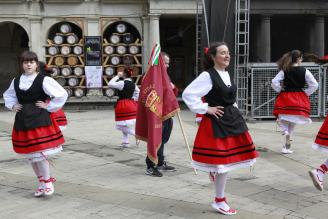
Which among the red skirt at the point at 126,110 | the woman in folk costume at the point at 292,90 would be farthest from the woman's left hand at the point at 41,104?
the woman in folk costume at the point at 292,90

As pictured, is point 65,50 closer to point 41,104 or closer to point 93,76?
point 93,76

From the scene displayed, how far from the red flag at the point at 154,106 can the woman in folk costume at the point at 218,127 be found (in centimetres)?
166

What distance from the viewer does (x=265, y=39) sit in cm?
2153

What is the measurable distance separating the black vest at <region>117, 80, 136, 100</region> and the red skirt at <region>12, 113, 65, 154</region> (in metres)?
3.66

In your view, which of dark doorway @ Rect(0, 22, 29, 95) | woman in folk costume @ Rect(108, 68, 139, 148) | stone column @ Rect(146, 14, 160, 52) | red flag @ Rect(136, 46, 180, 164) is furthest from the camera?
dark doorway @ Rect(0, 22, 29, 95)

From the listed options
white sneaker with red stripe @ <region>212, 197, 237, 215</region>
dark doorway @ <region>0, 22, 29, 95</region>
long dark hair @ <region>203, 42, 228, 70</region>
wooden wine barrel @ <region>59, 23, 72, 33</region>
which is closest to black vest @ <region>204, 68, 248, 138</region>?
long dark hair @ <region>203, 42, 228, 70</region>

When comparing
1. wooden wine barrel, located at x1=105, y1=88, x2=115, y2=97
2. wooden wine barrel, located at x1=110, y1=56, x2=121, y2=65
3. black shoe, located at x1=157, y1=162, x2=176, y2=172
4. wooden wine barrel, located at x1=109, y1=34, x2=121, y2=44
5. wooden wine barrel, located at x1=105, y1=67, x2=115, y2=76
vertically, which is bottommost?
black shoe, located at x1=157, y1=162, x2=176, y2=172

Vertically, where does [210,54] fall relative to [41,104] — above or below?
above

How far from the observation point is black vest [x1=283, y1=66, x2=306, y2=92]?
8.73 m

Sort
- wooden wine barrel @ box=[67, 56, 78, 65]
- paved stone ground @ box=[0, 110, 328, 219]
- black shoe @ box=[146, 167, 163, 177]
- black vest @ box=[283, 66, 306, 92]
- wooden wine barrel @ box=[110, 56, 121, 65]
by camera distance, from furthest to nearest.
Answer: wooden wine barrel @ box=[110, 56, 121, 65] → wooden wine barrel @ box=[67, 56, 78, 65] → black vest @ box=[283, 66, 306, 92] → black shoe @ box=[146, 167, 163, 177] → paved stone ground @ box=[0, 110, 328, 219]

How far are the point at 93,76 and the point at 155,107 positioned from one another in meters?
13.6

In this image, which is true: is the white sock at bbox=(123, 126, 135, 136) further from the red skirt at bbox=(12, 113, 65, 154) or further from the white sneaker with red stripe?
the white sneaker with red stripe

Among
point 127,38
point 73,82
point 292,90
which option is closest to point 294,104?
point 292,90

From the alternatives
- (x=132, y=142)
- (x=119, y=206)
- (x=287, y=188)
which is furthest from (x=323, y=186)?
(x=132, y=142)
